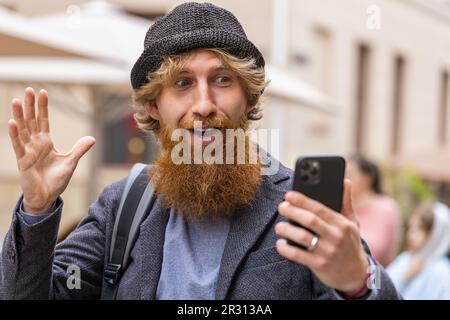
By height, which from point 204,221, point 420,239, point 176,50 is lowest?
point 420,239

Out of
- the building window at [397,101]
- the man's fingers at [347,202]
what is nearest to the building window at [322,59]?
the building window at [397,101]

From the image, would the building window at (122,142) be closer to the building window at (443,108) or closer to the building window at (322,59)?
the building window at (322,59)

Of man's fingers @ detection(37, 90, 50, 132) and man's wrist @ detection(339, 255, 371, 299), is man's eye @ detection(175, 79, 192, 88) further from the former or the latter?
man's wrist @ detection(339, 255, 371, 299)

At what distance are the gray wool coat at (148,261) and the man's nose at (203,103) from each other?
25 cm

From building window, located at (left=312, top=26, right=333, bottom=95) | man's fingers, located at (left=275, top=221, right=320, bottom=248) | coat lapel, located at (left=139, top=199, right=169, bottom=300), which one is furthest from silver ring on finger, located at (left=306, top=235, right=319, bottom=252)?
building window, located at (left=312, top=26, right=333, bottom=95)

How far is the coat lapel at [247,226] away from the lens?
168 cm

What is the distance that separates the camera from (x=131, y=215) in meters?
1.84

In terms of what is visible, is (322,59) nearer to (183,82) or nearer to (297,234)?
(183,82)

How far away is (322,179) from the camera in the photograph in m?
1.45

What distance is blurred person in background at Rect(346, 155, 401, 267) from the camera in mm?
4645
